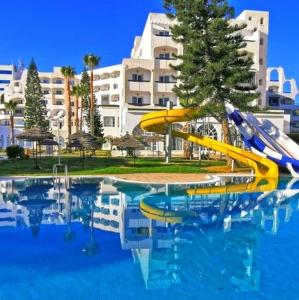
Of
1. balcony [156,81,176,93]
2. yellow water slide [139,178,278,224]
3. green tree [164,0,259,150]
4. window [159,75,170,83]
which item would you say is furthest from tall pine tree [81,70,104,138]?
yellow water slide [139,178,278,224]

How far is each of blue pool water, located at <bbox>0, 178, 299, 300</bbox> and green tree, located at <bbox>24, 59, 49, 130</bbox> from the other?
41.5 m

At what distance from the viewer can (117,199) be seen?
44.1ft

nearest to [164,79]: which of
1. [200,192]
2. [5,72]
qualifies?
[200,192]

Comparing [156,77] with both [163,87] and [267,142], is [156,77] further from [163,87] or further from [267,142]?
[267,142]

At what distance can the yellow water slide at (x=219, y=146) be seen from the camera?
20.1m

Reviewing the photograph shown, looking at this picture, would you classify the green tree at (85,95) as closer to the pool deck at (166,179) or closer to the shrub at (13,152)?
the shrub at (13,152)

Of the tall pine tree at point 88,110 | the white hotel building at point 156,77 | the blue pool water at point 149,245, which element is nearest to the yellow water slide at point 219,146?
the blue pool water at point 149,245

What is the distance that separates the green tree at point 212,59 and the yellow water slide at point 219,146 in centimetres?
215

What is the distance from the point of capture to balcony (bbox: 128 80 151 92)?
134 ft

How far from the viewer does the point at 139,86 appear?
40.9m

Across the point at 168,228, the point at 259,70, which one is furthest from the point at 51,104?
the point at 168,228

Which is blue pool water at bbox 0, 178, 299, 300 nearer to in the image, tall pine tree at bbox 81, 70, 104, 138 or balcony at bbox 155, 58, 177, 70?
tall pine tree at bbox 81, 70, 104, 138

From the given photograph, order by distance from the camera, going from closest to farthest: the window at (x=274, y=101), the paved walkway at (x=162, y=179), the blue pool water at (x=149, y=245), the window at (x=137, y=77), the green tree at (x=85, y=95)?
the blue pool water at (x=149, y=245) < the paved walkway at (x=162, y=179) < the window at (x=137, y=77) < the green tree at (x=85, y=95) < the window at (x=274, y=101)

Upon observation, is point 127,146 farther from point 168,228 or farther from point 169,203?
point 168,228
